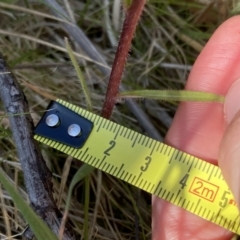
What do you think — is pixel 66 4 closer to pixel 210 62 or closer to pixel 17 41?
pixel 17 41

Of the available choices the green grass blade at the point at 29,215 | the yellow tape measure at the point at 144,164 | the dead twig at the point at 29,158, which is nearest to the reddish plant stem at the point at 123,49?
the yellow tape measure at the point at 144,164

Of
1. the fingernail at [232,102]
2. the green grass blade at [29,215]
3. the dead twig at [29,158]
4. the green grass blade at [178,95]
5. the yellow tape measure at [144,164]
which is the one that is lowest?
the green grass blade at [29,215]

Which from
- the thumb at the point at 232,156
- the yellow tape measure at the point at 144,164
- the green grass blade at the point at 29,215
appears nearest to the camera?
the green grass blade at the point at 29,215

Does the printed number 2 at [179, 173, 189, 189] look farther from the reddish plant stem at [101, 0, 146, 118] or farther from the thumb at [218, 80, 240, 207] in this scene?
the reddish plant stem at [101, 0, 146, 118]

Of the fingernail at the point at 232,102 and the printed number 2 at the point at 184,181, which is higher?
the fingernail at the point at 232,102

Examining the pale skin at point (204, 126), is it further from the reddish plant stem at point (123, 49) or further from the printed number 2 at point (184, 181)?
the reddish plant stem at point (123, 49)

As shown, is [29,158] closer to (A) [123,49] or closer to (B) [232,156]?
(A) [123,49]
